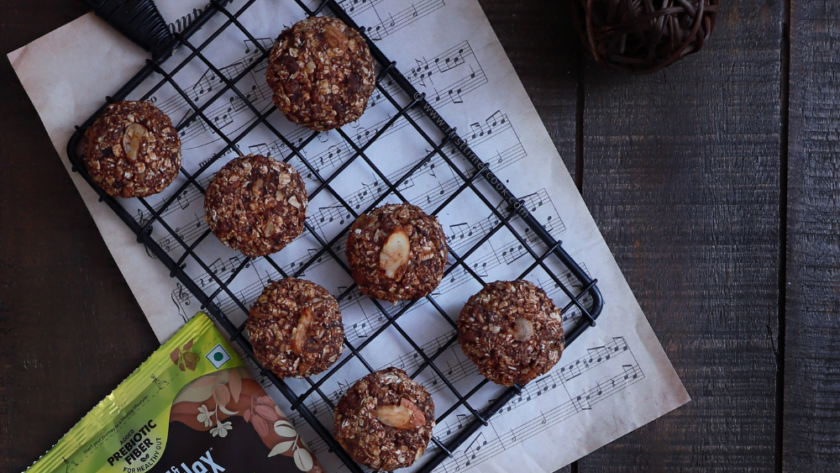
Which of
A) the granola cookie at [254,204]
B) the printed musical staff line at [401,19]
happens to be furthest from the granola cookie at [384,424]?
the printed musical staff line at [401,19]

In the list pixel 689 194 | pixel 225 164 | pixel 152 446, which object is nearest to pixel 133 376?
pixel 152 446

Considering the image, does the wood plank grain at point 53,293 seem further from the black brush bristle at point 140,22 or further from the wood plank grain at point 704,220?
the black brush bristle at point 140,22

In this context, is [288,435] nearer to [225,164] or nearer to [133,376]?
[133,376]

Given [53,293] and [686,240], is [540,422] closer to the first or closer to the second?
[686,240]

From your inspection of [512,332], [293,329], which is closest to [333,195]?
[293,329]

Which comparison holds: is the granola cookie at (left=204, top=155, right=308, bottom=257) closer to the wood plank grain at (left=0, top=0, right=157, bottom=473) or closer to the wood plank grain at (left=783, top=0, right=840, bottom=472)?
the wood plank grain at (left=0, top=0, right=157, bottom=473)

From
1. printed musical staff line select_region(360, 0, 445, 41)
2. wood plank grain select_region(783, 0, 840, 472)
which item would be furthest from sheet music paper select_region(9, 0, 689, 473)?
wood plank grain select_region(783, 0, 840, 472)
